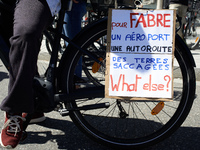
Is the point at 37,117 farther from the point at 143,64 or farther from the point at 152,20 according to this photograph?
the point at 152,20

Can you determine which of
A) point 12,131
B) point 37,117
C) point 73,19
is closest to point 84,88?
point 12,131

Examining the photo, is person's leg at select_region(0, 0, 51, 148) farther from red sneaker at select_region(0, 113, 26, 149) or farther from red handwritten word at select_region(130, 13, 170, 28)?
red handwritten word at select_region(130, 13, 170, 28)

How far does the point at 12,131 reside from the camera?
6.25 feet

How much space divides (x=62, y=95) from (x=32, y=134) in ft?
2.00

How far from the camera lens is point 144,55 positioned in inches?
71.3

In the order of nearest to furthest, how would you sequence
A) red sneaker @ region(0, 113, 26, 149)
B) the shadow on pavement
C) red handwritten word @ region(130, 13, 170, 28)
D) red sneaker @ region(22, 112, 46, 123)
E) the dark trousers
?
the dark trousers < red handwritten word @ region(130, 13, 170, 28) < red sneaker @ region(0, 113, 26, 149) < the shadow on pavement < red sneaker @ region(22, 112, 46, 123)

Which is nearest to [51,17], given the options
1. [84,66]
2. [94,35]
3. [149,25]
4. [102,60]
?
[94,35]

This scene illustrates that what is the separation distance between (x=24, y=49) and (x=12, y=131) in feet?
2.17

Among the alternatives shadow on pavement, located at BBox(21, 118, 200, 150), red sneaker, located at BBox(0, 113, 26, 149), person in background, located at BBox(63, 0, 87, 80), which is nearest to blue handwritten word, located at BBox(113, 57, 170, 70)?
shadow on pavement, located at BBox(21, 118, 200, 150)

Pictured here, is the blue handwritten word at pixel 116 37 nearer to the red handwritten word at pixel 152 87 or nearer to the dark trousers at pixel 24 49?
the red handwritten word at pixel 152 87

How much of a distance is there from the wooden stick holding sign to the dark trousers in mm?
493

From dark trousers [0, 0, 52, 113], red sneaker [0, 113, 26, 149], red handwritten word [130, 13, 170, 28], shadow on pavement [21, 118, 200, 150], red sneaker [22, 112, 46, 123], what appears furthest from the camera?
red sneaker [22, 112, 46, 123]

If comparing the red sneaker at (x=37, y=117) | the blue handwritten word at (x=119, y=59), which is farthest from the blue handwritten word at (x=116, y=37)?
the red sneaker at (x=37, y=117)

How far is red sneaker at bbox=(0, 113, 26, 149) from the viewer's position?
1884mm
